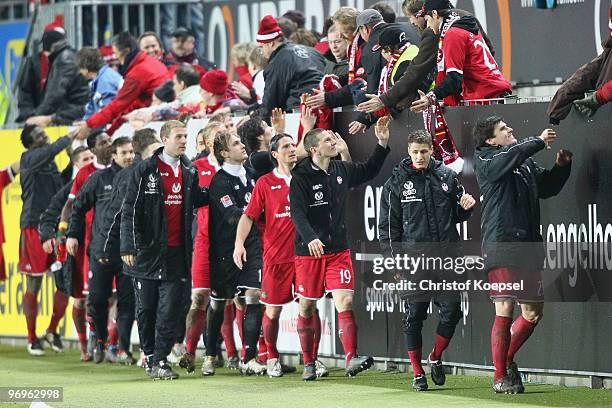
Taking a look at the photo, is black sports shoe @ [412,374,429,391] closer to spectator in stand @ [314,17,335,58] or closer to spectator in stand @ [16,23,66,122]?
spectator in stand @ [314,17,335,58]

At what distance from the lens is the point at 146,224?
1392 centimetres

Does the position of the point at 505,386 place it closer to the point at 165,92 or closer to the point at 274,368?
the point at 274,368

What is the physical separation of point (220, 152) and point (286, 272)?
1.29 metres

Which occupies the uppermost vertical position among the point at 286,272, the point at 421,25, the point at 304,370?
the point at 421,25

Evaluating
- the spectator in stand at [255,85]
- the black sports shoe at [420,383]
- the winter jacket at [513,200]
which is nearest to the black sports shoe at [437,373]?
the black sports shoe at [420,383]

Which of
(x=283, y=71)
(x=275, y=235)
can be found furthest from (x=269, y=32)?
(x=275, y=235)

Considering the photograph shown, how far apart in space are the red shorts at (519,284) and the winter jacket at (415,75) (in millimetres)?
1938

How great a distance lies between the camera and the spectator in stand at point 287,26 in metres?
Answer: 15.9

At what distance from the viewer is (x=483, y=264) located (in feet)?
40.4

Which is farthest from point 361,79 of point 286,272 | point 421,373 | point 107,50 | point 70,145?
point 107,50

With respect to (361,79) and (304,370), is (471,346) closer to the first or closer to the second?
(304,370)

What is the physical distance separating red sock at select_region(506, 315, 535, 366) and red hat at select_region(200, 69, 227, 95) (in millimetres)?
5157

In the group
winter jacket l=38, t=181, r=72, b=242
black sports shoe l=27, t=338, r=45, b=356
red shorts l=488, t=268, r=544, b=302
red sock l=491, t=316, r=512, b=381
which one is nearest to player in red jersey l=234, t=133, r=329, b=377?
red sock l=491, t=316, r=512, b=381

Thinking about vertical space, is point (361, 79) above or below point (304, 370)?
above
